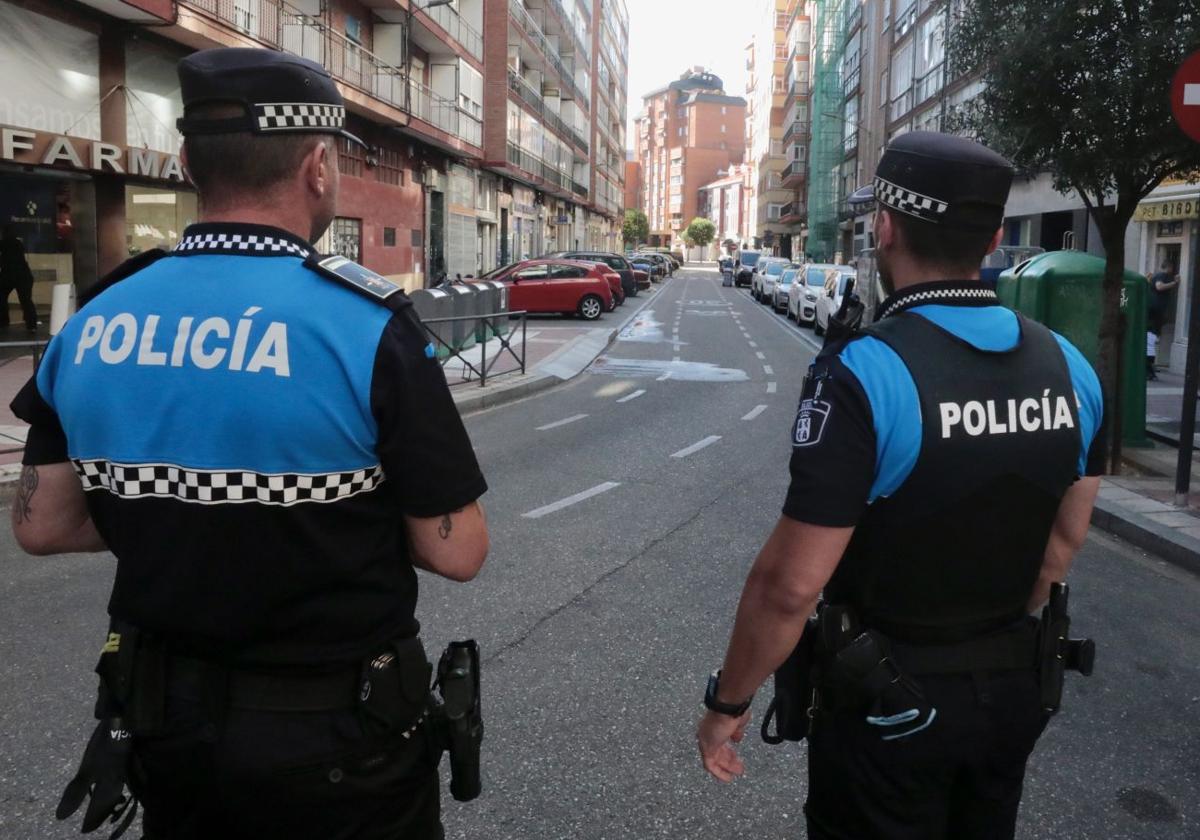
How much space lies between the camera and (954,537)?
1952 millimetres

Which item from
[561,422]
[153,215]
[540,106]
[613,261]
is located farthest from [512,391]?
[540,106]

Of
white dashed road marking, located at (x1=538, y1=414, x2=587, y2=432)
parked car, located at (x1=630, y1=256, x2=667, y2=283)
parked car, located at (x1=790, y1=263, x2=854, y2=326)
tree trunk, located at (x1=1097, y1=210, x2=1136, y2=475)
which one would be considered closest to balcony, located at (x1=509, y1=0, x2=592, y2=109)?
parked car, located at (x1=630, y1=256, x2=667, y2=283)

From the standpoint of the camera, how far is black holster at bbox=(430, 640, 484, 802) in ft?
6.25

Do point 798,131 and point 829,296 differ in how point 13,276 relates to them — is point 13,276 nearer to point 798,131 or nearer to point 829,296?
point 829,296

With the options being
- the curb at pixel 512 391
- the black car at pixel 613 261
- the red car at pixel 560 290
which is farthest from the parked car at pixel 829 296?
the black car at pixel 613 261

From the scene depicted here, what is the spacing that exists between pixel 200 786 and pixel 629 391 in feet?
43.2

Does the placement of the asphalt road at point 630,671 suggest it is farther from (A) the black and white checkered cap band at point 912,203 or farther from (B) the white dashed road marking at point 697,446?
(A) the black and white checkered cap band at point 912,203

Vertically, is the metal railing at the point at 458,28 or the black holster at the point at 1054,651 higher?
the metal railing at the point at 458,28

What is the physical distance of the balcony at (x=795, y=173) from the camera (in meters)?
81.9

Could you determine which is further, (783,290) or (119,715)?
(783,290)

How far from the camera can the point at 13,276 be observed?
1600 centimetres

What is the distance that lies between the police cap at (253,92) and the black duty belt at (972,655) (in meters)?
1.41

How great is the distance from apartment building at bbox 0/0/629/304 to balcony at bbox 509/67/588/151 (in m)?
0.21

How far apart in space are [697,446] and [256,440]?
890 cm
